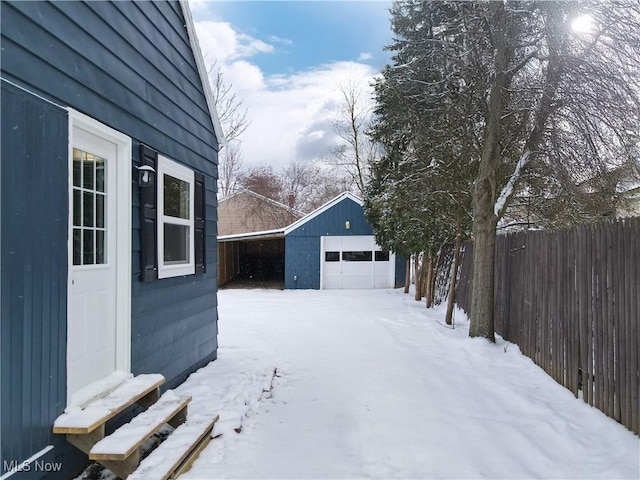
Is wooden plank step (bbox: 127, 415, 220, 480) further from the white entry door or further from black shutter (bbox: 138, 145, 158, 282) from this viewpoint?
black shutter (bbox: 138, 145, 158, 282)

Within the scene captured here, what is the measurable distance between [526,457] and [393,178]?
27.2ft

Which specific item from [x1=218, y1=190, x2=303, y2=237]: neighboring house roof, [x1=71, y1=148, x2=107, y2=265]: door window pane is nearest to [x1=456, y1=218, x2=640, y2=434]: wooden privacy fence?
[x1=71, y1=148, x2=107, y2=265]: door window pane

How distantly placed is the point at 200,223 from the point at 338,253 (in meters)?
10.9

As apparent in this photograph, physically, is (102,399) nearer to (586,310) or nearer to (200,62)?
(200,62)

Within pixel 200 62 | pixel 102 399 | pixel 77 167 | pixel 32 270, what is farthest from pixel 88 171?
pixel 200 62

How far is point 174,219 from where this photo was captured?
4168mm

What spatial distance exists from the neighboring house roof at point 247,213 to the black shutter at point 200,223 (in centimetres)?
1835

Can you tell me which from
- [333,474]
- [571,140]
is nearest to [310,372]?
[333,474]

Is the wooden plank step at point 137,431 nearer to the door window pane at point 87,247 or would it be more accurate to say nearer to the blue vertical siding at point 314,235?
the door window pane at point 87,247

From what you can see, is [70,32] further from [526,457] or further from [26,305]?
[526,457]

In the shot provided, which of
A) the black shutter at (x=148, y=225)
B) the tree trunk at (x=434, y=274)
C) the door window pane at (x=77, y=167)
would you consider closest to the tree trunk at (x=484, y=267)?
the tree trunk at (x=434, y=274)

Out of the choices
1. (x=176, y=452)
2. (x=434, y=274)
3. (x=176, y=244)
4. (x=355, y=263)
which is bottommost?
(x=176, y=452)

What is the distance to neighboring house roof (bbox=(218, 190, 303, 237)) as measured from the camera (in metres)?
23.5

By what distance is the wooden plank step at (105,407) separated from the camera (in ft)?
7.63
